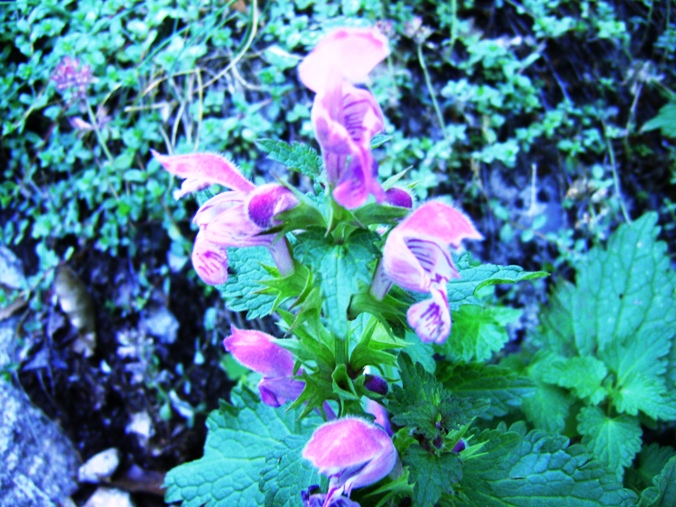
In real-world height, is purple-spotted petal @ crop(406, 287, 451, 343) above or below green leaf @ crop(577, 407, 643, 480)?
above

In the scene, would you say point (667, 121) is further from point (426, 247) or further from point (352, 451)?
point (352, 451)

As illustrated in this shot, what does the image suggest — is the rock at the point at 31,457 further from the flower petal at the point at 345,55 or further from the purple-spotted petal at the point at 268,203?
the flower petal at the point at 345,55

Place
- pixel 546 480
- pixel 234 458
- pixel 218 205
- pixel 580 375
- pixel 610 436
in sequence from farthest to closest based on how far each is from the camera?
pixel 580 375, pixel 610 436, pixel 234 458, pixel 546 480, pixel 218 205

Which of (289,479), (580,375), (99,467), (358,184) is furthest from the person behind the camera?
(99,467)

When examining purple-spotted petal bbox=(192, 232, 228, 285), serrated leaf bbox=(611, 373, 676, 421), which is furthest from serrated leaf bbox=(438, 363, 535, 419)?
purple-spotted petal bbox=(192, 232, 228, 285)

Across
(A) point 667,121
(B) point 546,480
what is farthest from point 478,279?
(A) point 667,121

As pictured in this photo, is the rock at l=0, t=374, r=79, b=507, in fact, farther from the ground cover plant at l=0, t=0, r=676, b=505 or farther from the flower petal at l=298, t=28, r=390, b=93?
the flower petal at l=298, t=28, r=390, b=93

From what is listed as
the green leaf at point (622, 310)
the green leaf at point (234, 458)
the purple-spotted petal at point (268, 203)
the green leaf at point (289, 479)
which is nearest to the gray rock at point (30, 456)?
the green leaf at point (234, 458)
